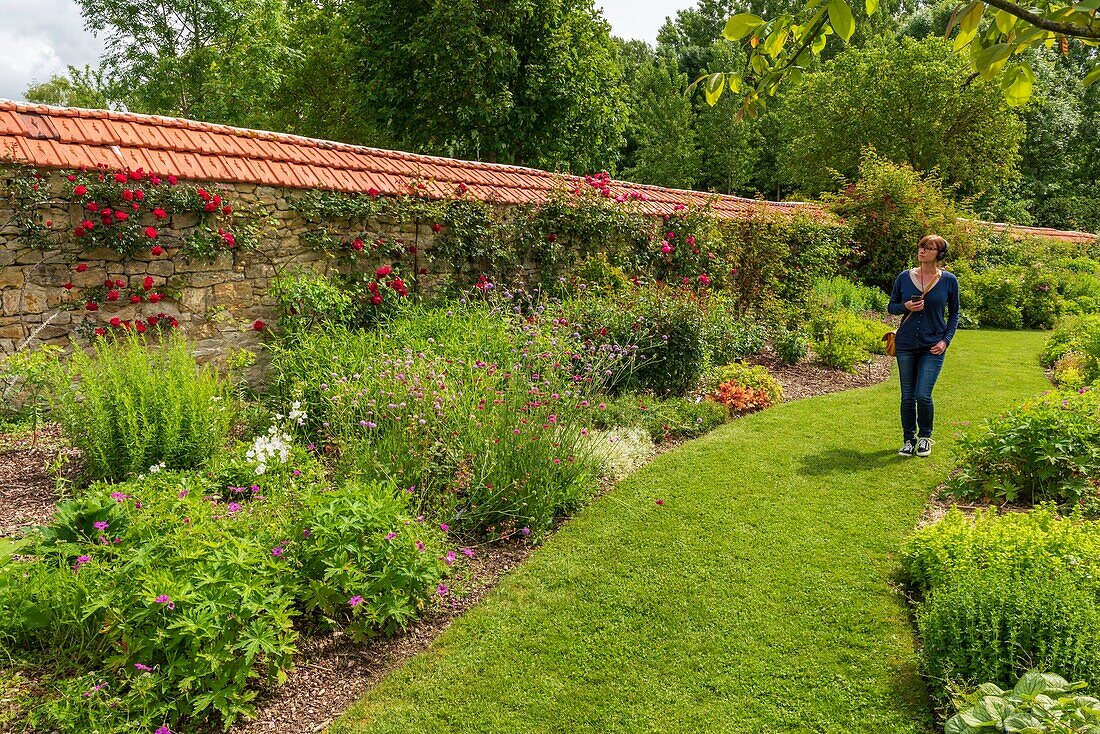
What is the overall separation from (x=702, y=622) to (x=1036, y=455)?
8.63ft

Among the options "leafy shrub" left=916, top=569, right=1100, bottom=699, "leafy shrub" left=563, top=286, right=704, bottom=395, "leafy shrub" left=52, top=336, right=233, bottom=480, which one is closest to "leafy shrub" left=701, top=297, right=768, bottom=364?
"leafy shrub" left=563, top=286, right=704, bottom=395

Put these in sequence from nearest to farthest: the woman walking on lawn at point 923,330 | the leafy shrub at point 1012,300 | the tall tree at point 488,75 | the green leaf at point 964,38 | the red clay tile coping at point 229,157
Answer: the green leaf at point 964,38, the woman walking on lawn at point 923,330, the red clay tile coping at point 229,157, the leafy shrub at point 1012,300, the tall tree at point 488,75

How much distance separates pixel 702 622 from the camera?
340 centimetres

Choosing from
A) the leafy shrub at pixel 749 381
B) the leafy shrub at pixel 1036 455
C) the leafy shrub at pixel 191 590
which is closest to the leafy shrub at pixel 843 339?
the leafy shrub at pixel 749 381

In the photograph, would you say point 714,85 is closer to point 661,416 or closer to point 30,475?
point 661,416

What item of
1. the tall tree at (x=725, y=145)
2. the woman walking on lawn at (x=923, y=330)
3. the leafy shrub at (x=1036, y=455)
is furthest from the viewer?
the tall tree at (x=725, y=145)

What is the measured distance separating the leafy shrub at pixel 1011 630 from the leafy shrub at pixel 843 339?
629cm

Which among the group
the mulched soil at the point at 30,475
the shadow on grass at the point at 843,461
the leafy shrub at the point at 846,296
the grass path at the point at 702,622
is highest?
the leafy shrub at the point at 846,296

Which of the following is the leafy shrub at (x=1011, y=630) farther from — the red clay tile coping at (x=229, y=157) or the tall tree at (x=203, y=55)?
the tall tree at (x=203, y=55)

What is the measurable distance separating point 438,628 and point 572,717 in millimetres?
923

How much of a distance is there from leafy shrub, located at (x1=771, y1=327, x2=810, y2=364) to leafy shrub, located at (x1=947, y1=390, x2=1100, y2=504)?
423 centimetres

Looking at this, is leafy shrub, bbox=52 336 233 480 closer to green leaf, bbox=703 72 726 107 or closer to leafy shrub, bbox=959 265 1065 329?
green leaf, bbox=703 72 726 107

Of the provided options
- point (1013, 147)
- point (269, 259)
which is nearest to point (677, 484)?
point (269, 259)

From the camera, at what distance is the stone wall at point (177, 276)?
5.63m
